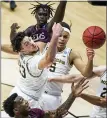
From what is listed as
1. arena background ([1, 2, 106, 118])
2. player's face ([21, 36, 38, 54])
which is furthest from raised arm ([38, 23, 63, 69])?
arena background ([1, 2, 106, 118])

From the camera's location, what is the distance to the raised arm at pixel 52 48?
3430 mm

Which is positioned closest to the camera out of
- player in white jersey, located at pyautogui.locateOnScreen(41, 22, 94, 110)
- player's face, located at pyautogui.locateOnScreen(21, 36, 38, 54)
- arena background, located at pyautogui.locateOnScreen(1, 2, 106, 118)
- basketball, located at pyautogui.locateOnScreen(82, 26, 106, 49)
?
player's face, located at pyautogui.locateOnScreen(21, 36, 38, 54)

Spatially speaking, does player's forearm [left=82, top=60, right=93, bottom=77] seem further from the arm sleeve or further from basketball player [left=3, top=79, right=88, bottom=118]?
the arm sleeve

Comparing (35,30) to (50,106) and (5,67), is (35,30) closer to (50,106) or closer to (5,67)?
(50,106)

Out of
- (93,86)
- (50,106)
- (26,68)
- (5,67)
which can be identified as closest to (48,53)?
(26,68)

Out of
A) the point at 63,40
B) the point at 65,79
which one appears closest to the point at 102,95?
the point at 65,79

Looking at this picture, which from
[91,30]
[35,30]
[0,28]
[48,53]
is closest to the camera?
[48,53]

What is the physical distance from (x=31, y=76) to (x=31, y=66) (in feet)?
0.48

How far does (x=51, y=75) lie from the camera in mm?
4414

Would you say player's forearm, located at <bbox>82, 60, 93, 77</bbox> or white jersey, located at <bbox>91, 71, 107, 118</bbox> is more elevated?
player's forearm, located at <bbox>82, 60, 93, 77</bbox>

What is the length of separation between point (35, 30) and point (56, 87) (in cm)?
84

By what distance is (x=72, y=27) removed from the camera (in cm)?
859

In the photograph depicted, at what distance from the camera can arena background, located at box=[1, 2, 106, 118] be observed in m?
6.21

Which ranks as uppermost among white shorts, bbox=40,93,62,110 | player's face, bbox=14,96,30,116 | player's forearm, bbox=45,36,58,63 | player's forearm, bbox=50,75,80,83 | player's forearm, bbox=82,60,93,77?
player's forearm, bbox=45,36,58,63
